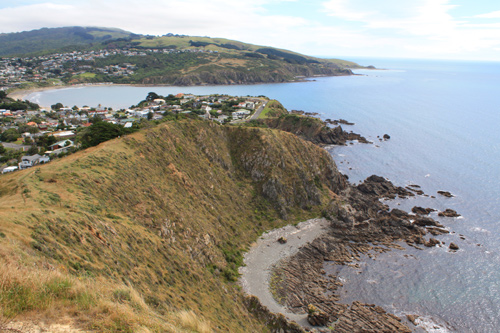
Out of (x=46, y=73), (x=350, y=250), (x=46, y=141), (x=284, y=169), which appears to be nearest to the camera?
(x=350, y=250)

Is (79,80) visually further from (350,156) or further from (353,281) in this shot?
(353,281)

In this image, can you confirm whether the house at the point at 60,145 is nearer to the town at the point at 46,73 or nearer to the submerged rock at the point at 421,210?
the submerged rock at the point at 421,210

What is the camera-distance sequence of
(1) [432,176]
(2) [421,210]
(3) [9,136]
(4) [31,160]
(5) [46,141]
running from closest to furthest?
(4) [31,160] < (2) [421,210] < (5) [46,141] < (3) [9,136] < (1) [432,176]

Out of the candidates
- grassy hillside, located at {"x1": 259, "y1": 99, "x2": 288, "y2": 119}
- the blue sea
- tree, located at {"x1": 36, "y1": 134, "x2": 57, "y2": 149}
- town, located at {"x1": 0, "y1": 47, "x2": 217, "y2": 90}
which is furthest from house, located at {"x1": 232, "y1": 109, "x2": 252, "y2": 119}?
town, located at {"x1": 0, "y1": 47, "x2": 217, "y2": 90}

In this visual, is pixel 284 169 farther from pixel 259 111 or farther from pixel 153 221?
pixel 259 111

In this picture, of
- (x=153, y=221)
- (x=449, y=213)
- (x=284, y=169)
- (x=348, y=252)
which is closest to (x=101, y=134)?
(x=153, y=221)

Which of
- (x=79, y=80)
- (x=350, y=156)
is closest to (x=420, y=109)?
(x=350, y=156)

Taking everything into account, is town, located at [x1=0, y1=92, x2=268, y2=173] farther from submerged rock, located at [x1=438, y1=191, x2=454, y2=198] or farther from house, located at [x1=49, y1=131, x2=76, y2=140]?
submerged rock, located at [x1=438, y1=191, x2=454, y2=198]

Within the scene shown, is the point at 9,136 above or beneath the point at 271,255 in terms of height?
above
